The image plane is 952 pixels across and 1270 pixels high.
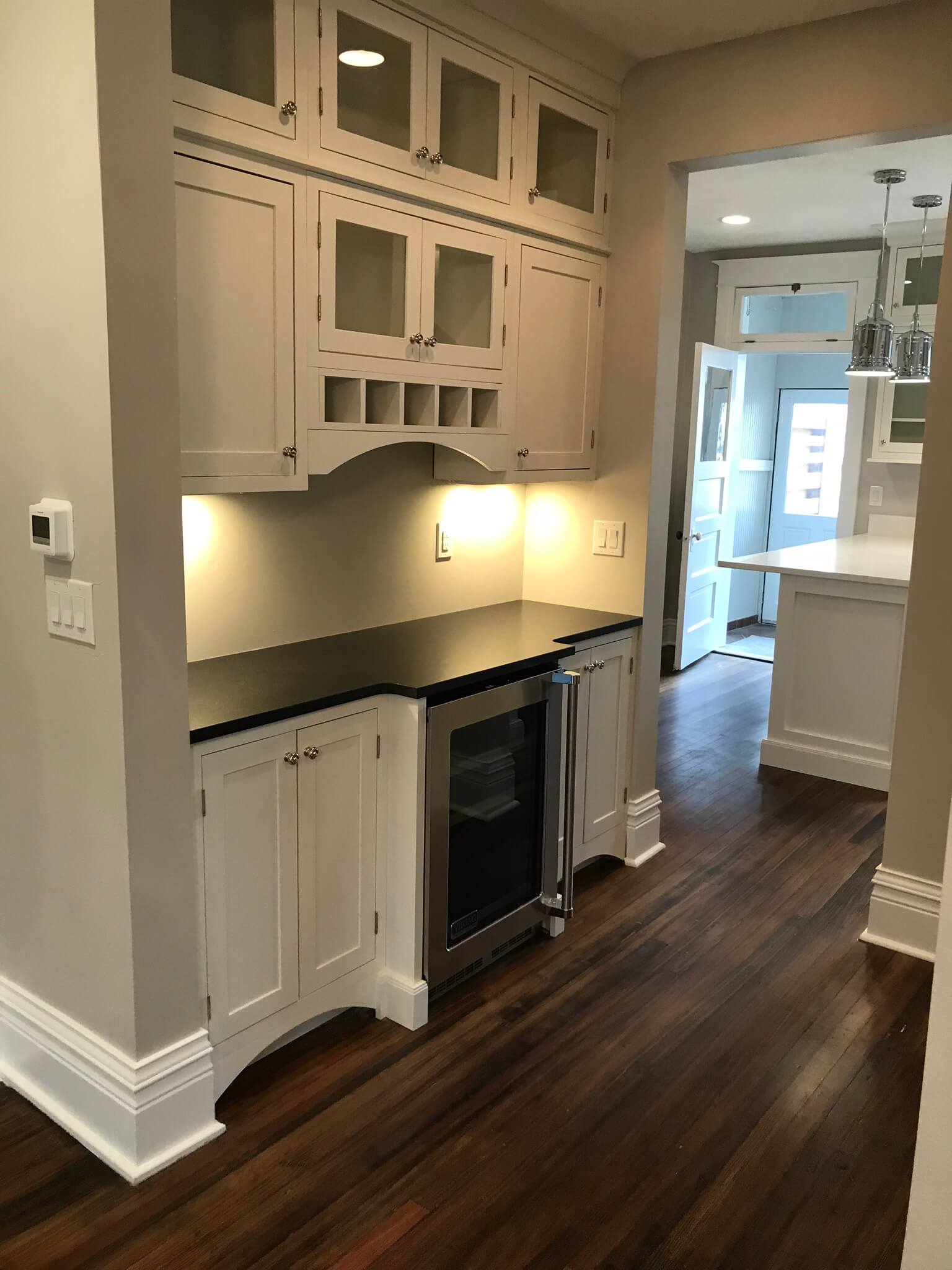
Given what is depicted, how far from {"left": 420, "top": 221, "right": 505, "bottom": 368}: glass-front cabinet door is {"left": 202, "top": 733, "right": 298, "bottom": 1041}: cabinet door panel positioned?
1208 mm

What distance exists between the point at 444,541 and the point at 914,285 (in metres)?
4.03

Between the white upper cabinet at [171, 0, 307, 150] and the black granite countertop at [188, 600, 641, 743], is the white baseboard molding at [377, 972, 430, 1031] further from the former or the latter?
the white upper cabinet at [171, 0, 307, 150]

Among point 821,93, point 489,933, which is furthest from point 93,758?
point 821,93

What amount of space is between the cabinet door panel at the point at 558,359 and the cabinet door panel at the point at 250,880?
141cm

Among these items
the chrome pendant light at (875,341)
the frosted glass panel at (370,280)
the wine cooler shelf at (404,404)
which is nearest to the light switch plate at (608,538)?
the wine cooler shelf at (404,404)

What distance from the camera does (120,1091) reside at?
209 cm

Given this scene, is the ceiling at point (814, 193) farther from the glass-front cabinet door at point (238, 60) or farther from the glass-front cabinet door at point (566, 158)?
the glass-front cabinet door at point (238, 60)

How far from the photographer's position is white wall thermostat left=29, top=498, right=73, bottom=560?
1.98 m

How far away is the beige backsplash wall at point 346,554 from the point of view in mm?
2639

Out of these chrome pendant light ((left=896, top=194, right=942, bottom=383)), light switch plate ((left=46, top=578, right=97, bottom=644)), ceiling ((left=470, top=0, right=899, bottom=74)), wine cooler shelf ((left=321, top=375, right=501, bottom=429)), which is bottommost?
light switch plate ((left=46, top=578, right=97, bottom=644))

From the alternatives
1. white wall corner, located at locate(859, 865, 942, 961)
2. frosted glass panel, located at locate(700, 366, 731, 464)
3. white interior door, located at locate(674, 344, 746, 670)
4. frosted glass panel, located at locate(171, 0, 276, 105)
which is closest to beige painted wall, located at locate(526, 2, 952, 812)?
white wall corner, located at locate(859, 865, 942, 961)

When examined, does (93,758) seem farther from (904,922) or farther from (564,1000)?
(904,922)

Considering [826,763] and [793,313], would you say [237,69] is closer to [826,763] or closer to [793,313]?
[826,763]

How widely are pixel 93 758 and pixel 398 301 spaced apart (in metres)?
1.39
